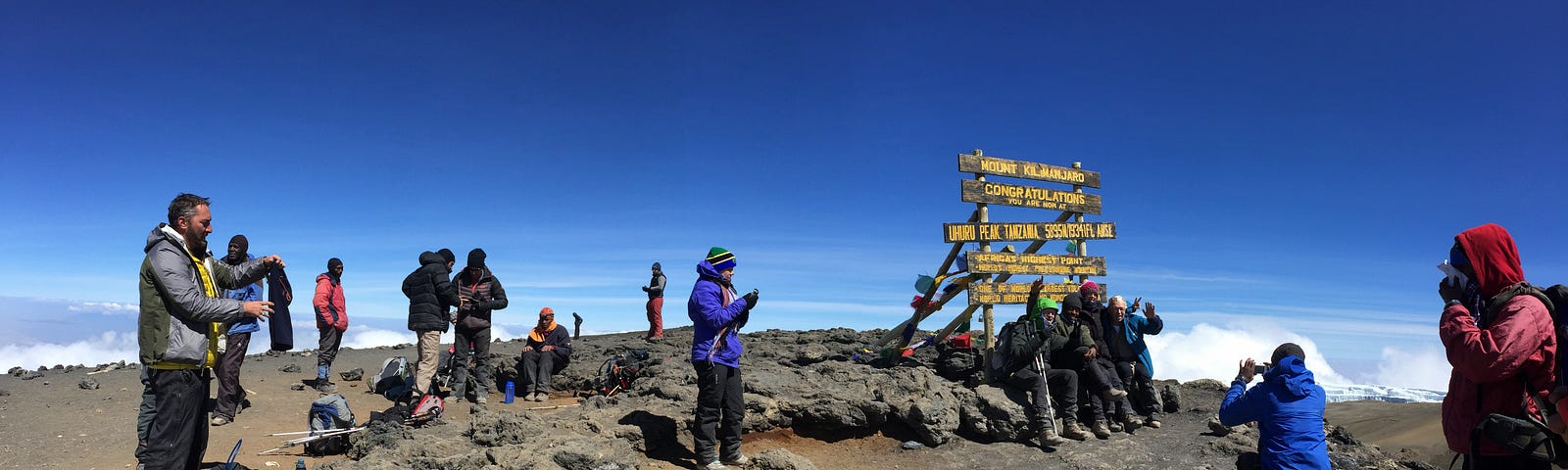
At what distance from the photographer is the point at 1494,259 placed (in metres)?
3.87

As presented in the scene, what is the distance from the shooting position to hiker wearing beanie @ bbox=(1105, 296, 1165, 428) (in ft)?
32.7

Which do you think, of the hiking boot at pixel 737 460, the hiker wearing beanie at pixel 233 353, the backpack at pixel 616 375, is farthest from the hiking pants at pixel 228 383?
the hiking boot at pixel 737 460

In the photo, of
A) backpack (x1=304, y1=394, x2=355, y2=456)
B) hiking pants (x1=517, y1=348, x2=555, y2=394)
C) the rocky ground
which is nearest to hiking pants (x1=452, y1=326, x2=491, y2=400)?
the rocky ground

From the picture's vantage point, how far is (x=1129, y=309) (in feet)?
33.2

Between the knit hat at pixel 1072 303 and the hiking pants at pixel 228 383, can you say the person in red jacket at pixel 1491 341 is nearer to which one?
the knit hat at pixel 1072 303

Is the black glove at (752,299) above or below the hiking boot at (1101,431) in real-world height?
above

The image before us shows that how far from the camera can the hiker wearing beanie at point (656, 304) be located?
18.5 metres

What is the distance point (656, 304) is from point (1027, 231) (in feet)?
32.6

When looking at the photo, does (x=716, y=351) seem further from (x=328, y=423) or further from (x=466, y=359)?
(x=466, y=359)

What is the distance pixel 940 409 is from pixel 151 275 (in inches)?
310

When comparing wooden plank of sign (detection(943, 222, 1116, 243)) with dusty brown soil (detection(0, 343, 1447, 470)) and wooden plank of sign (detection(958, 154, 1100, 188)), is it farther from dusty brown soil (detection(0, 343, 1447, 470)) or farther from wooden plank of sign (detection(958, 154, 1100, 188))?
dusty brown soil (detection(0, 343, 1447, 470))

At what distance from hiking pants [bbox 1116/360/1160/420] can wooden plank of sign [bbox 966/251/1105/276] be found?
2.29 m

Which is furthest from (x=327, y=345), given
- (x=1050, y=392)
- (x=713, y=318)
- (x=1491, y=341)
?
(x=1491, y=341)

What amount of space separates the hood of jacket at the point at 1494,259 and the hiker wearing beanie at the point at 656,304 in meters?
15.9
